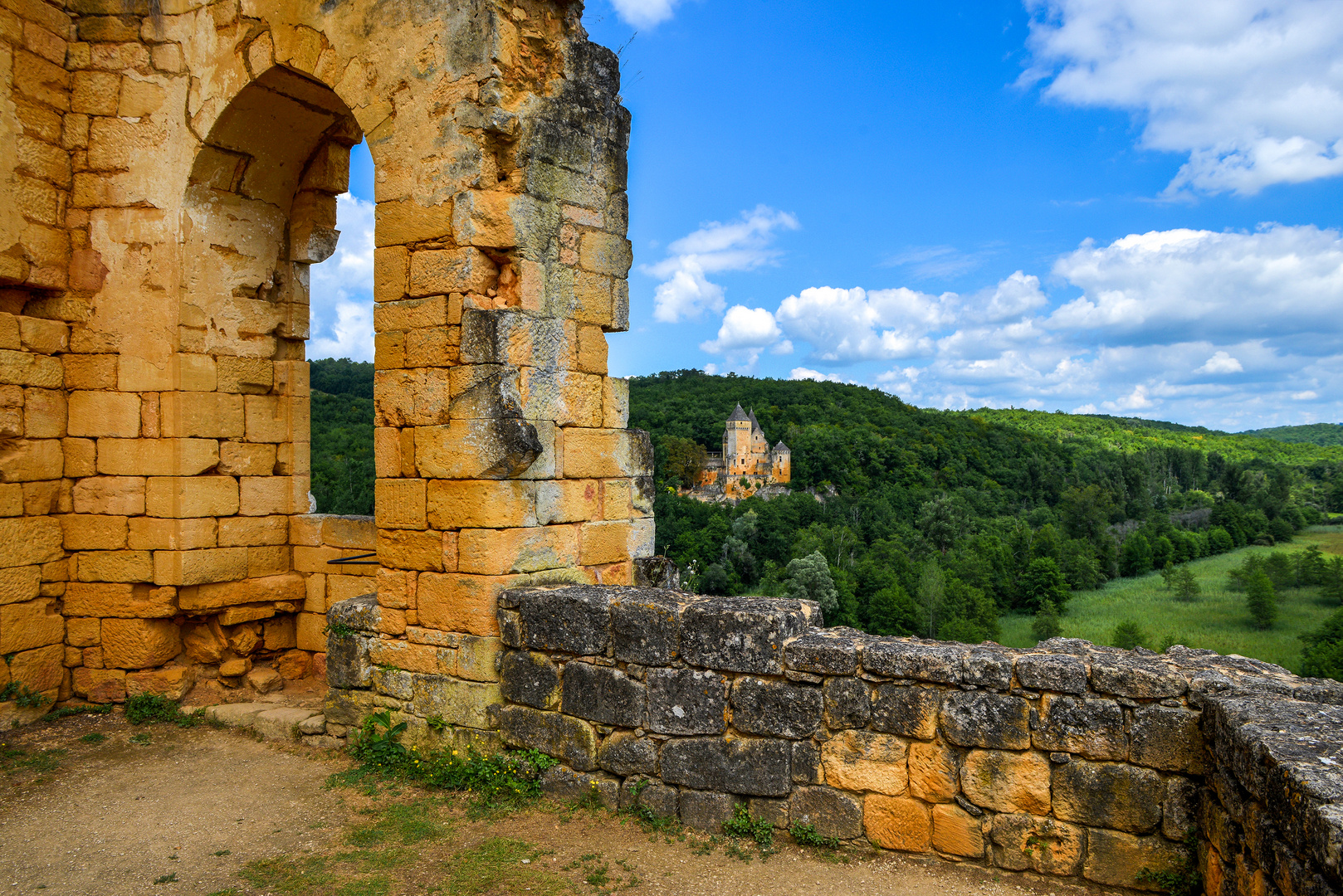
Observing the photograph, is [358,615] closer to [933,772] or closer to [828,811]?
[828,811]

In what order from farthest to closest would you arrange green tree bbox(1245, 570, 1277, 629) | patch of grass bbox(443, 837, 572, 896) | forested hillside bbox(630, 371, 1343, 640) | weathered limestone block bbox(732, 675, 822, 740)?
green tree bbox(1245, 570, 1277, 629) < forested hillside bbox(630, 371, 1343, 640) < weathered limestone block bbox(732, 675, 822, 740) < patch of grass bbox(443, 837, 572, 896)

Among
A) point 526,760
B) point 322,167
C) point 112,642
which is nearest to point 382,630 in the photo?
point 526,760

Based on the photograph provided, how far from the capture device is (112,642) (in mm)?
5875

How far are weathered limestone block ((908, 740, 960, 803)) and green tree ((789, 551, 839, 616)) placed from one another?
32.0 m

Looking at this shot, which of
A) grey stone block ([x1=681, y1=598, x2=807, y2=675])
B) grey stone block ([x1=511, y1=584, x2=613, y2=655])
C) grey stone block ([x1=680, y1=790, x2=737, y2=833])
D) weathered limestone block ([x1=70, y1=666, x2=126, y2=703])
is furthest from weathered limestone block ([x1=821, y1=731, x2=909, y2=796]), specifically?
weathered limestone block ([x1=70, y1=666, x2=126, y2=703])

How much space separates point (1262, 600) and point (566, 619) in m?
54.2

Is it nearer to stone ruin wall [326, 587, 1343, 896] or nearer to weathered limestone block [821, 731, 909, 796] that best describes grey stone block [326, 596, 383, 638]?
stone ruin wall [326, 587, 1343, 896]

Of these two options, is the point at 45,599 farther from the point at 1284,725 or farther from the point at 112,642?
the point at 1284,725

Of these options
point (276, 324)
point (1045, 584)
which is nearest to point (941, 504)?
point (1045, 584)

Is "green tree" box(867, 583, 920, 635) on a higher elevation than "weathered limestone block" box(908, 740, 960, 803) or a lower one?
lower

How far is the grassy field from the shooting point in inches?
1705

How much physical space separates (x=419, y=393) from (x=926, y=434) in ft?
226

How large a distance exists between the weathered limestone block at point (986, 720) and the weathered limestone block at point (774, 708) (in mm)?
580

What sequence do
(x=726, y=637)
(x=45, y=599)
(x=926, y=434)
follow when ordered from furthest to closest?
(x=926, y=434)
(x=45, y=599)
(x=726, y=637)
